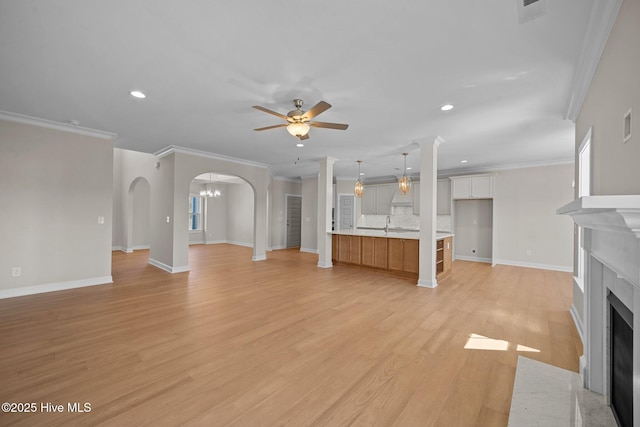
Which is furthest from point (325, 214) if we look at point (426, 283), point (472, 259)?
point (472, 259)

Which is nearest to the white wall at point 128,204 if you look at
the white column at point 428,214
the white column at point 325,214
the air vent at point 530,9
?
the white column at point 325,214

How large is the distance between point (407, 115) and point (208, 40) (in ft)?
8.72

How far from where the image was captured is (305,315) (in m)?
3.46

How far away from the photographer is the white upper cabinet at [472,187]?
705 centimetres

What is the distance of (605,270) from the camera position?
1.84 m

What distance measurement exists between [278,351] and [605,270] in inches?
104

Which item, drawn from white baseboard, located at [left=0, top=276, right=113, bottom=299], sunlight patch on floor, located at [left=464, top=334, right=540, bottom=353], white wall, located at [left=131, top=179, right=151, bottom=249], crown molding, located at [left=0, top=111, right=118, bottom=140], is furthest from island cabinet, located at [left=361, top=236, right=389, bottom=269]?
white wall, located at [left=131, top=179, right=151, bottom=249]

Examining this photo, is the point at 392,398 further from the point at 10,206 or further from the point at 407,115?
the point at 10,206

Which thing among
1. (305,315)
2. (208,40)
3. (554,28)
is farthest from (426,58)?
(305,315)

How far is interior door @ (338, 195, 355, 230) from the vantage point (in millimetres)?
9665

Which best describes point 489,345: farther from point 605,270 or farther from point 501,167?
point 501,167

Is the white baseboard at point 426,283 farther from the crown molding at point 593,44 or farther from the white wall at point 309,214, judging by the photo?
the white wall at point 309,214

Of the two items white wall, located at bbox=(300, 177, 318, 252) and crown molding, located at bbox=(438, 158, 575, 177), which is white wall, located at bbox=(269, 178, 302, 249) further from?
crown molding, located at bbox=(438, 158, 575, 177)

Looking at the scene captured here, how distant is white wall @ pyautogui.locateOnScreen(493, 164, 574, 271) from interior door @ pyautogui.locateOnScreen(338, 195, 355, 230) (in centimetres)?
435
